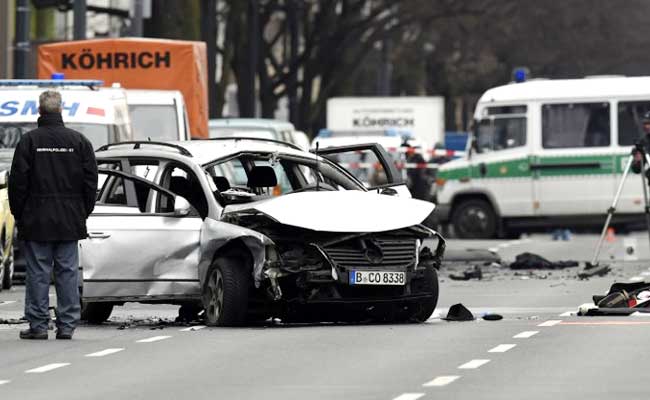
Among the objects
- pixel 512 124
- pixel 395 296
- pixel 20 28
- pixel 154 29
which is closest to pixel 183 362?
pixel 395 296

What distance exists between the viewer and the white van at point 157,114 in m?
32.1

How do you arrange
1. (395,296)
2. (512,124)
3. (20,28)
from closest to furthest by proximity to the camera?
1. (395,296)
2. (20,28)
3. (512,124)

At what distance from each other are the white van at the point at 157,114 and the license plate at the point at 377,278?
15478 mm

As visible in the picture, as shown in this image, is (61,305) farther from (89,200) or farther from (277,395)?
(277,395)

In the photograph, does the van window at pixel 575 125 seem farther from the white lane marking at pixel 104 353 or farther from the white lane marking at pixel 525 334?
the white lane marking at pixel 104 353

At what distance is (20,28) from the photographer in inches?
1359

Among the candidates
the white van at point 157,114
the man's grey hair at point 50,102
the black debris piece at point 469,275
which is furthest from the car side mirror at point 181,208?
the white van at point 157,114

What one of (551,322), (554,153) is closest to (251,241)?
(551,322)

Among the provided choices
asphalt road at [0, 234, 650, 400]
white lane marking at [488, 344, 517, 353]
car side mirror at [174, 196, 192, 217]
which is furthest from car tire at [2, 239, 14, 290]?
white lane marking at [488, 344, 517, 353]

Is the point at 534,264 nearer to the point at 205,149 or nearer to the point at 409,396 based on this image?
the point at 205,149

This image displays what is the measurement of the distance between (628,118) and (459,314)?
18729mm

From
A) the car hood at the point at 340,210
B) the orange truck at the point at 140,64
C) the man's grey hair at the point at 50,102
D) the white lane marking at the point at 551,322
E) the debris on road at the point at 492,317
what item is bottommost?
the white lane marking at the point at 551,322

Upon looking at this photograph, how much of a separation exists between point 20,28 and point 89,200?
19.2m

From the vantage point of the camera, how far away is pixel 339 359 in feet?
45.7
